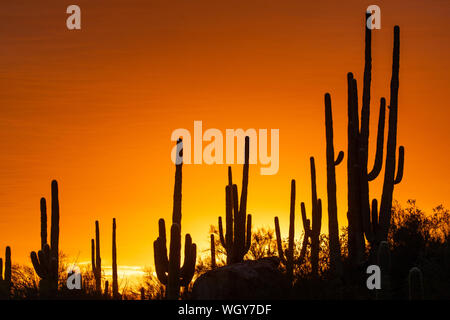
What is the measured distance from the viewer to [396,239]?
28875 mm

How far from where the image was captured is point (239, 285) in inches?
818

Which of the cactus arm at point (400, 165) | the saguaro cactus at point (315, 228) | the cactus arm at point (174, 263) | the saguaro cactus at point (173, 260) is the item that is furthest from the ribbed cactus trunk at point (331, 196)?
the cactus arm at point (174, 263)

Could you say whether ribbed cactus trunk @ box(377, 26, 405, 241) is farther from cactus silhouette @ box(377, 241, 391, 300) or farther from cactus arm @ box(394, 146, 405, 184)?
cactus silhouette @ box(377, 241, 391, 300)

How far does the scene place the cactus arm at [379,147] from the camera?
75.5 ft

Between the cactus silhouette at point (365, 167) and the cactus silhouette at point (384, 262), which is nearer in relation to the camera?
the cactus silhouette at point (384, 262)

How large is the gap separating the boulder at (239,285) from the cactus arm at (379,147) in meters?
4.12

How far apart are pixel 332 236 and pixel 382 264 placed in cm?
398

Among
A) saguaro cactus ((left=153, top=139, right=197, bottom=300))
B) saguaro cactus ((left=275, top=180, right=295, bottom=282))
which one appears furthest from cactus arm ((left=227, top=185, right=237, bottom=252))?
saguaro cactus ((left=153, top=139, right=197, bottom=300))

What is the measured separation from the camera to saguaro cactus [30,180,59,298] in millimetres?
22141

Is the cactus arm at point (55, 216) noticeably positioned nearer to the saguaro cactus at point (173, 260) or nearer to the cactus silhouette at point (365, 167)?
the saguaro cactus at point (173, 260)

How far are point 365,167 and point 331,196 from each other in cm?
156

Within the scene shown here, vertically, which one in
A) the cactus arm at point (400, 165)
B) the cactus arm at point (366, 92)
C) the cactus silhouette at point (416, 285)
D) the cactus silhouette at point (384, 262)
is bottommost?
the cactus silhouette at point (416, 285)

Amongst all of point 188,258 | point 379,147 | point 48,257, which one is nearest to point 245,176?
point 379,147
